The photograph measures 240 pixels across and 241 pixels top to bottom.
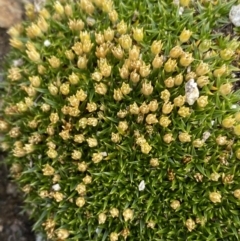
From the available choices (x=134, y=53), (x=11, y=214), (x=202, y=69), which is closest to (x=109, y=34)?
(x=134, y=53)

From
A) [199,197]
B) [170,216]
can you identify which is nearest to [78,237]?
[170,216]

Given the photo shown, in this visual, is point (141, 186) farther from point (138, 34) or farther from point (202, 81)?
point (138, 34)

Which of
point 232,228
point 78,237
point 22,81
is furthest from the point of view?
point 22,81

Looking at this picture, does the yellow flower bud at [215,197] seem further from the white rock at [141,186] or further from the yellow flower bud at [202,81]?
the yellow flower bud at [202,81]

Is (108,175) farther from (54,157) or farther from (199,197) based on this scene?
(199,197)

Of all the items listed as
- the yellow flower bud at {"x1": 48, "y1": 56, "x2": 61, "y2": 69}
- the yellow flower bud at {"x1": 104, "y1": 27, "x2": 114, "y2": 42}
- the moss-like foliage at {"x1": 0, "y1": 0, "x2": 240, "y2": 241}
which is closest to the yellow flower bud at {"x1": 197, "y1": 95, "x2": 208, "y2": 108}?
the moss-like foliage at {"x1": 0, "y1": 0, "x2": 240, "y2": 241}

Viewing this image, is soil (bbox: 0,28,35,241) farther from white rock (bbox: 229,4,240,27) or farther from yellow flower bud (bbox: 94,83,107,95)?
white rock (bbox: 229,4,240,27)
